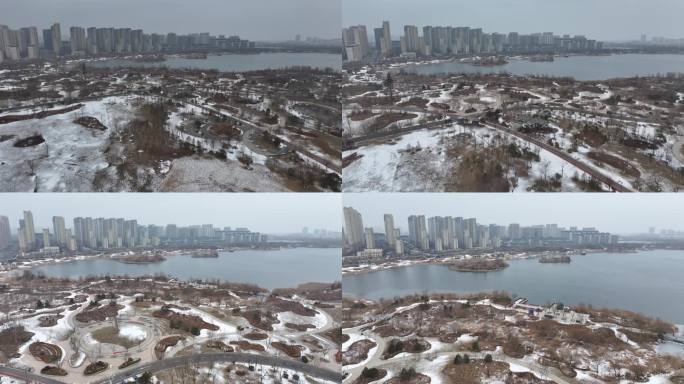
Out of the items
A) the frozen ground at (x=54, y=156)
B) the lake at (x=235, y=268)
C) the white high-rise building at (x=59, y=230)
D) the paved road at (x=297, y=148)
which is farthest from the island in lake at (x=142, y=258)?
the paved road at (x=297, y=148)

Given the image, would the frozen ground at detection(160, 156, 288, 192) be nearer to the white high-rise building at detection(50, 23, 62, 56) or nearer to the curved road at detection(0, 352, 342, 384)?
the curved road at detection(0, 352, 342, 384)

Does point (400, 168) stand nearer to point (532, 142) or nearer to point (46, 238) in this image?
point (532, 142)

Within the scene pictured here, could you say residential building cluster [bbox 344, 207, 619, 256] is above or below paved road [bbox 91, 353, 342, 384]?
above

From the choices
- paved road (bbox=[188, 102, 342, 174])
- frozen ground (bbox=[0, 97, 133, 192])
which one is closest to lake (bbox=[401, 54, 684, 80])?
paved road (bbox=[188, 102, 342, 174])

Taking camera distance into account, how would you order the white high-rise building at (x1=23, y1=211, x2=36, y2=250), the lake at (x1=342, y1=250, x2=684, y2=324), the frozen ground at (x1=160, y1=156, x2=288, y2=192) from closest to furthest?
the frozen ground at (x1=160, y1=156, x2=288, y2=192)
the white high-rise building at (x1=23, y1=211, x2=36, y2=250)
the lake at (x1=342, y1=250, x2=684, y2=324)

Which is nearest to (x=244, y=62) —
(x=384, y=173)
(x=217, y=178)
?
(x=217, y=178)

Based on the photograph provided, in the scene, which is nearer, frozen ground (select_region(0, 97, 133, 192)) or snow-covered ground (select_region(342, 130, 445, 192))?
frozen ground (select_region(0, 97, 133, 192))

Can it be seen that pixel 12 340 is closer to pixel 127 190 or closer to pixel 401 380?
pixel 127 190

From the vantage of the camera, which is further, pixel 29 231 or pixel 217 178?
pixel 29 231
